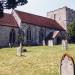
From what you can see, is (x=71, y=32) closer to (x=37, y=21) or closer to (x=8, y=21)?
(x=37, y=21)

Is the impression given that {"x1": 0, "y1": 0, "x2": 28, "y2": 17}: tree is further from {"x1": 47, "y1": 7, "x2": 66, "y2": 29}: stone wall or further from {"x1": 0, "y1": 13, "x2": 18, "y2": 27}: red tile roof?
{"x1": 47, "y1": 7, "x2": 66, "y2": 29}: stone wall

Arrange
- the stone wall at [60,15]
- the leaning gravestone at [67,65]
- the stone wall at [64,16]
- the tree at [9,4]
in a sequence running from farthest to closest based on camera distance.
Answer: the stone wall at [60,15] < the stone wall at [64,16] < the tree at [9,4] < the leaning gravestone at [67,65]

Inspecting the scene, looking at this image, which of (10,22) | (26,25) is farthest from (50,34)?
(10,22)

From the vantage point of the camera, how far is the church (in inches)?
1710

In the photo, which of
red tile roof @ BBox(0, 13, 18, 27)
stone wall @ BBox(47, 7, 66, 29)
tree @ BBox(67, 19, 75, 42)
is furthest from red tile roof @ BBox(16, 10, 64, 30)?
tree @ BBox(67, 19, 75, 42)

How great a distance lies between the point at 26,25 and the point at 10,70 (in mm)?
33352

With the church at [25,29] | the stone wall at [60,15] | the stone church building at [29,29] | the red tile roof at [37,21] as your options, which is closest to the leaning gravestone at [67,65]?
the stone church building at [29,29]

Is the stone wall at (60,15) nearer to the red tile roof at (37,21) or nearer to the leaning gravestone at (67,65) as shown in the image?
the red tile roof at (37,21)

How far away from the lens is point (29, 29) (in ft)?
157

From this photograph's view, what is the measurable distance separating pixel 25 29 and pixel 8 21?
155 inches

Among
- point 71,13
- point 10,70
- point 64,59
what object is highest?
point 71,13

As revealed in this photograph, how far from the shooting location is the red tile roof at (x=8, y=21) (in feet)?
143

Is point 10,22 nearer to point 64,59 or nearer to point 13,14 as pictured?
point 13,14

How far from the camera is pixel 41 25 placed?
168 feet
